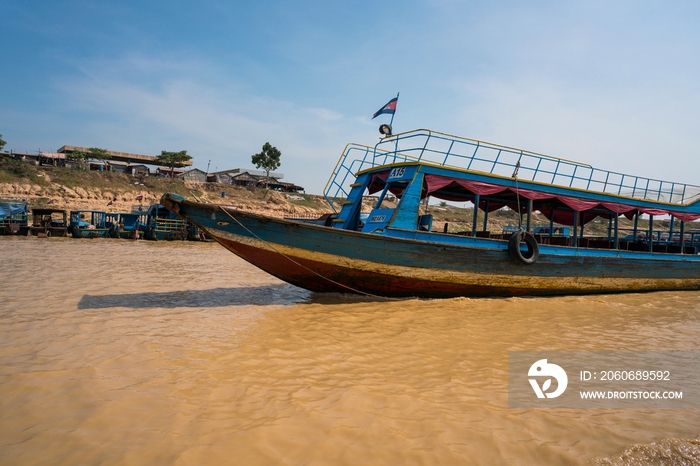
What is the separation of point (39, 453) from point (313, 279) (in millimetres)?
5597

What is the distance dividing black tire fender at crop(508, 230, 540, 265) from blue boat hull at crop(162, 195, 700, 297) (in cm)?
18

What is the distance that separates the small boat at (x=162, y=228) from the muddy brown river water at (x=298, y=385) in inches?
787

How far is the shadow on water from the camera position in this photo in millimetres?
7461

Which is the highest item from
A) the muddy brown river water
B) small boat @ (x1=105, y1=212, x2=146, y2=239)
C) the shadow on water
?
small boat @ (x1=105, y1=212, x2=146, y2=239)

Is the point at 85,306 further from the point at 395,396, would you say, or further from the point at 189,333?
the point at 395,396

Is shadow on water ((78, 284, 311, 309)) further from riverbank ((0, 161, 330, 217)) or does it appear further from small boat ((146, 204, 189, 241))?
riverbank ((0, 161, 330, 217))

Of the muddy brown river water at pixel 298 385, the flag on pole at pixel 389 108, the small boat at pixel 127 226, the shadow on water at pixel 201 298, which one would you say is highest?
the flag on pole at pixel 389 108

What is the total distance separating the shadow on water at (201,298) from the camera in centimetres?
746

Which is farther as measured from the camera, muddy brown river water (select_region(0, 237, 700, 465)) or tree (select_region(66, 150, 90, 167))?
tree (select_region(66, 150, 90, 167))

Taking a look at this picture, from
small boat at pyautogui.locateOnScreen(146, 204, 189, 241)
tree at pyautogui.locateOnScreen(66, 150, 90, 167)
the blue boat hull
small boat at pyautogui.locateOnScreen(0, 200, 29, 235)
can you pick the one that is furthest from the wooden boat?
tree at pyautogui.locateOnScreen(66, 150, 90, 167)

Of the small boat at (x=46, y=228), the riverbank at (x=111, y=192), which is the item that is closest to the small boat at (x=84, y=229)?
the small boat at (x=46, y=228)

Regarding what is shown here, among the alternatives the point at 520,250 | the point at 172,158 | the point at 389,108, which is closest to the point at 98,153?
the point at 172,158

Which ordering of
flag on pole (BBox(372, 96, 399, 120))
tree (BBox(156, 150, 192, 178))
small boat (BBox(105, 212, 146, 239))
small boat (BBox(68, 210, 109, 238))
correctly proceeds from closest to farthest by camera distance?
flag on pole (BBox(372, 96, 399, 120)) → small boat (BBox(68, 210, 109, 238)) → small boat (BBox(105, 212, 146, 239)) → tree (BBox(156, 150, 192, 178))

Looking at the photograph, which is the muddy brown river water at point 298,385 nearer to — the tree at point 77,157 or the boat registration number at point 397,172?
the boat registration number at point 397,172
